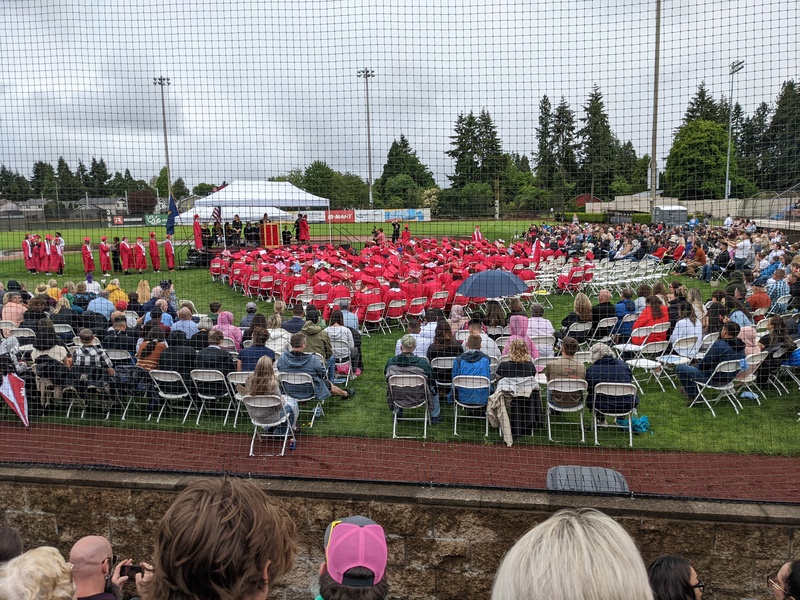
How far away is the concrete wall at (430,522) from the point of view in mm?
3982

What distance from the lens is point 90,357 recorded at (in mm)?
7121

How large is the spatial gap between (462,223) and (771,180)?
2.64 metres

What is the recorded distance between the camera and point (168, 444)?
20.7 ft

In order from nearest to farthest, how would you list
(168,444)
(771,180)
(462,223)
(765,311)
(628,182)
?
(771,180) < (628,182) < (462,223) < (168,444) < (765,311)

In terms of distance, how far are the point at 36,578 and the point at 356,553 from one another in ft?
3.93

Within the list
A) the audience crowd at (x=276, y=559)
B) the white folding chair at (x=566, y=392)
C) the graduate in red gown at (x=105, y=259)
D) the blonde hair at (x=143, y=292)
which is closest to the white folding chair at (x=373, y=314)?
the blonde hair at (x=143, y=292)

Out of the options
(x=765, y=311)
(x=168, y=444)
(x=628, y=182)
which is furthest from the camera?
(x=765, y=311)

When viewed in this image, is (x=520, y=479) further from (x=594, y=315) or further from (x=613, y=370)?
(x=594, y=315)

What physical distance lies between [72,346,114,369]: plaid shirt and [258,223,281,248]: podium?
61.1 ft

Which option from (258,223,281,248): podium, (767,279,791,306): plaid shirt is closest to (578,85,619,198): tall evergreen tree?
(767,279,791,306): plaid shirt

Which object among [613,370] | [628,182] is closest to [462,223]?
[628,182]

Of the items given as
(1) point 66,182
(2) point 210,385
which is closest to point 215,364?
(2) point 210,385

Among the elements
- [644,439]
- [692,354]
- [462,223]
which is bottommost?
[644,439]

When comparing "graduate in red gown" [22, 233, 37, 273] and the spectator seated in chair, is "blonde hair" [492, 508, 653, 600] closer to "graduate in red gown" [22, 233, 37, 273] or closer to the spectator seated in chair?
the spectator seated in chair
